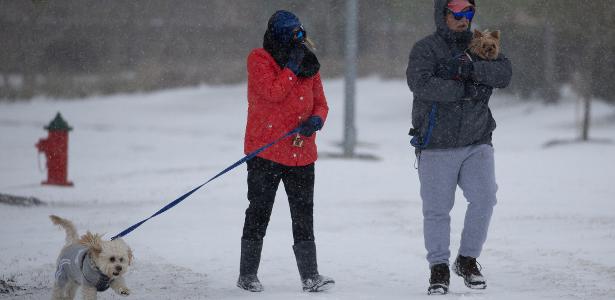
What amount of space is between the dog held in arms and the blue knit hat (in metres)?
1.51

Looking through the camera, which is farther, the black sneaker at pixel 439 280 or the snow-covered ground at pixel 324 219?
the snow-covered ground at pixel 324 219

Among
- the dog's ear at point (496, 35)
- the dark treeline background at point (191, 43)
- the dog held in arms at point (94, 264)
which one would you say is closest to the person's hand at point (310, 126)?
the dog's ear at point (496, 35)

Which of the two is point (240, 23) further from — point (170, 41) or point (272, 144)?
point (272, 144)

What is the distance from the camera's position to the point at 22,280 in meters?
5.96

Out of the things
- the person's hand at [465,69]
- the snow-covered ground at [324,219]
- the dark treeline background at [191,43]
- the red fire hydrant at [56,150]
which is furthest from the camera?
the dark treeline background at [191,43]

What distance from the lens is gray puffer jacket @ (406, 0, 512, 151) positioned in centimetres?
514

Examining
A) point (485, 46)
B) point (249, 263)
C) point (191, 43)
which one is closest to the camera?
point (485, 46)

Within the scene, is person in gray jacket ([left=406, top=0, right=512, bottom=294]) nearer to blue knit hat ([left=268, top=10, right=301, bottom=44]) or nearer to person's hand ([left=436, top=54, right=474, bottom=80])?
person's hand ([left=436, top=54, right=474, bottom=80])

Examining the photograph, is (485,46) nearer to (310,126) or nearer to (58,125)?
(310,126)

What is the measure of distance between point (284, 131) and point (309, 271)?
855 millimetres

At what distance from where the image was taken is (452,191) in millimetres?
5324

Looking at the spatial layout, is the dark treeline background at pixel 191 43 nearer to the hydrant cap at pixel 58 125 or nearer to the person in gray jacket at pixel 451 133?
the hydrant cap at pixel 58 125

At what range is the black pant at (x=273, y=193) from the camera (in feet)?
17.4

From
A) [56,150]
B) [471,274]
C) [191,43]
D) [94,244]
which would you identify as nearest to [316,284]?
[471,274]
